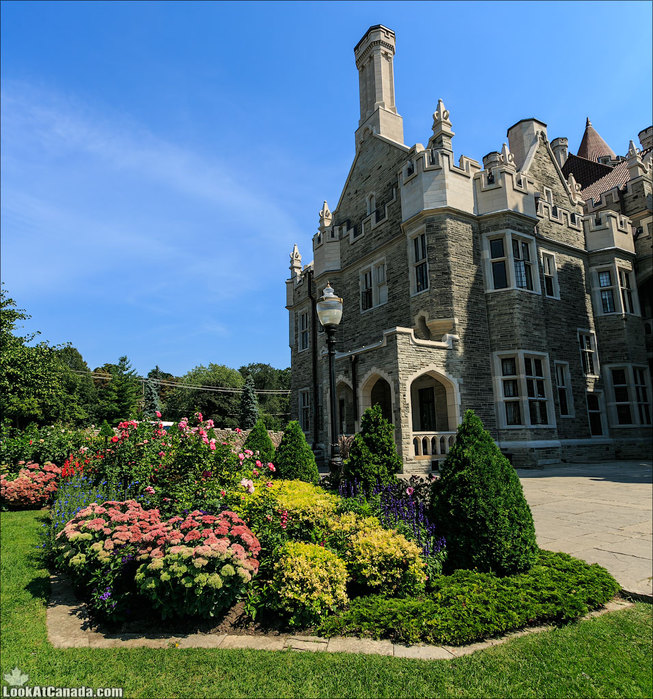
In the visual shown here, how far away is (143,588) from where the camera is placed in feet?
13.4

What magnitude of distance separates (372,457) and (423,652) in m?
4.37

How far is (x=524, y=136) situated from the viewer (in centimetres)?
2042

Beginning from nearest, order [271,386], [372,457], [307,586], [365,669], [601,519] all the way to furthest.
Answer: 1. [365,669]
2. [307,586]
3. [601,519]
4. [372,457]
5. [271,386]

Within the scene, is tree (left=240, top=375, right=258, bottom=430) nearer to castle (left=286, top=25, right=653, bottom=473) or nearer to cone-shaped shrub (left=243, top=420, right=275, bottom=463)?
castle (left=286, top=25, right=653, bottom=473)

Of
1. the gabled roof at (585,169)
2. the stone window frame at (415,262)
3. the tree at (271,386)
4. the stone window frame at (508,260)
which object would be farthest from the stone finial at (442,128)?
the tree at (271,386)

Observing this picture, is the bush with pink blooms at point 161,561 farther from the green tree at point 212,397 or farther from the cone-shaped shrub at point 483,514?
the green tree at point 212,397

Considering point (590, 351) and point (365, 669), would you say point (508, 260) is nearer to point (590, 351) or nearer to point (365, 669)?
point (590, 351)

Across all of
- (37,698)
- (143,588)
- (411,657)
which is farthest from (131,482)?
(411,657)

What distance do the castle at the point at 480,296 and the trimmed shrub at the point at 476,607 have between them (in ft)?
29.7

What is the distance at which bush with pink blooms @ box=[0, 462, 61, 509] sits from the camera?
35.0 feet

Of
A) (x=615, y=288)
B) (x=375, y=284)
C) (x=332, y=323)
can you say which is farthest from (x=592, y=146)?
(x=332, y=323)

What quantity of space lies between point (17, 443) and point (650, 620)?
1380 centimetres

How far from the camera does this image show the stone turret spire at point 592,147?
1258 inches

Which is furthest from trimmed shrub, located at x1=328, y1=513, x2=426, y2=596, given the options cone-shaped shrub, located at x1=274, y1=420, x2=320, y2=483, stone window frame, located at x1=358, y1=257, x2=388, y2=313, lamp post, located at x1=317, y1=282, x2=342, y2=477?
stone window frame, located at x1=358, y1=257, x2=388, y2=313
